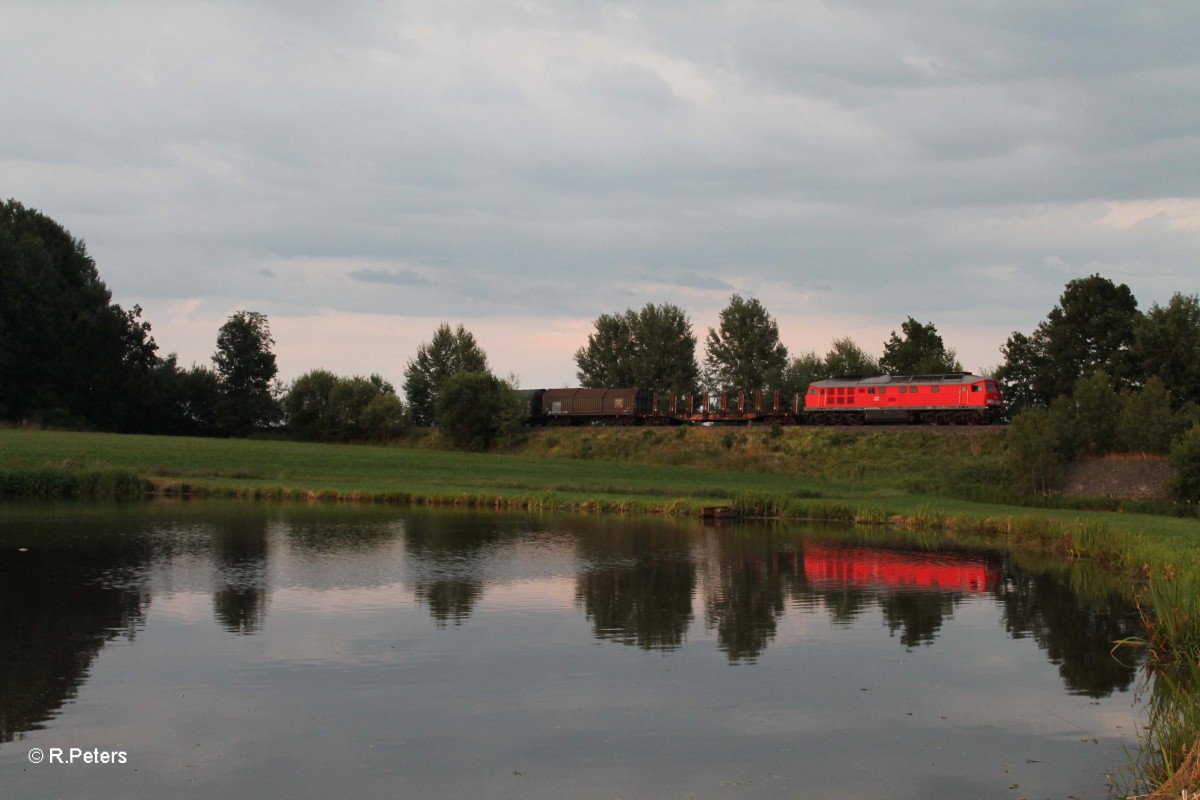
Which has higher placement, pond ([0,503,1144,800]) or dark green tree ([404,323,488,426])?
dark green tree ([404,323,488,426])

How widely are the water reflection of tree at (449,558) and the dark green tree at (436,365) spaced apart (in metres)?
67.9

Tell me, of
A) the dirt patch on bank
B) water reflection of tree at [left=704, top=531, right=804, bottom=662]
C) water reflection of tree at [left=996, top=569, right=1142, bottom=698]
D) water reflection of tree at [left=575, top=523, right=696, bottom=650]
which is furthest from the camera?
the dirt patch on bank

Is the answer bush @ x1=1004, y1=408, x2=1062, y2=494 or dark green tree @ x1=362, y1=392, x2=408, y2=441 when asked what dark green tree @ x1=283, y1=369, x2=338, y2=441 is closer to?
dark green tree @ x1=362, y1=392, x2=408, y2=441

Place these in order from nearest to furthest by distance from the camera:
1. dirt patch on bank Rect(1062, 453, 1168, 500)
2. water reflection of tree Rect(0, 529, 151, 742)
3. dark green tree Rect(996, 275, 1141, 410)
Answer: water reflection of tree Rect(0, 529, 151, 742)
dirt patch on bank Rect(1062, 453, 1168, 500)
dark green tree Rect(996, 275, 1141, 410)

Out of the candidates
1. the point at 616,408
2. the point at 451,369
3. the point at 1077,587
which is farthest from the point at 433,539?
the point at 451,369

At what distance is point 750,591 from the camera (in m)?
22.8

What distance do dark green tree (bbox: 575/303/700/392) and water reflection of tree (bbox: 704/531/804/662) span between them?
77.3 m

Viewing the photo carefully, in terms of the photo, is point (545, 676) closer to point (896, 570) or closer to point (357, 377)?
point (896, 570)

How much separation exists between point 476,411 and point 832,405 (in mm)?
25853

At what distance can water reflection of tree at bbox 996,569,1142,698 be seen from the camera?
16000 mm

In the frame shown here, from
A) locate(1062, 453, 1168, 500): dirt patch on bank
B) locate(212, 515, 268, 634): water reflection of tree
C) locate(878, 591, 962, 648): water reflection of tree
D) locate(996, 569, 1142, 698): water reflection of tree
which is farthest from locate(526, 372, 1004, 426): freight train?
locate(878, 591, 962, 648): water reflection of tree

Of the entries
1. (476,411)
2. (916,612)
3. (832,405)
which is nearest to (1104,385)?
(832,405)

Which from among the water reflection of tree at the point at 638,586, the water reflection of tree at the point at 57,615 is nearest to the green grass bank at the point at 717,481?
the water reflection of tree at the point at 638,586

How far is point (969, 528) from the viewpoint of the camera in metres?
35.8
